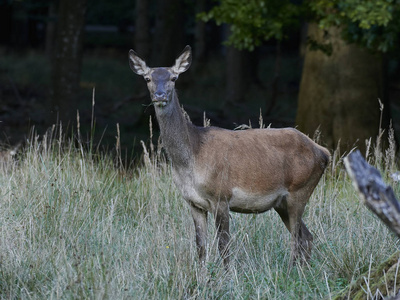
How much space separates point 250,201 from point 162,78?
1.28 metres

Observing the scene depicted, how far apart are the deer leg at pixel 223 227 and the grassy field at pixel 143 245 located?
0.10 m

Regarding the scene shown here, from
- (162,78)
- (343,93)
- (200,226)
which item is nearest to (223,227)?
(200,226)

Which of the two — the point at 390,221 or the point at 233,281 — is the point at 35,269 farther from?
the point at 390,221

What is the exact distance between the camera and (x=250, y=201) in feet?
21.1

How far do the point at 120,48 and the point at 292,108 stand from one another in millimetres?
18853

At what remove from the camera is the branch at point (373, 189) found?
144 inches

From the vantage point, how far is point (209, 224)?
279 inches

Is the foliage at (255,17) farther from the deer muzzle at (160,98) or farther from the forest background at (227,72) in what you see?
the deer muzzle at (160,98)

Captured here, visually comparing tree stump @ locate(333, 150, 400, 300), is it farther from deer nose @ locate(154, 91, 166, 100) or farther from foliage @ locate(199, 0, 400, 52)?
foliage @ locate(199, 0, 400, 52)

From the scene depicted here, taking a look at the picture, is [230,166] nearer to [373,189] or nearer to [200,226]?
[200,226]

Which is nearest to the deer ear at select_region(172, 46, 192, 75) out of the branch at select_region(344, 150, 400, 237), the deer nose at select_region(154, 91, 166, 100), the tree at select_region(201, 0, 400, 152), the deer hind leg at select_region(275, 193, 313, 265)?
the deer nose at select_region(154, 91, 166, 100)

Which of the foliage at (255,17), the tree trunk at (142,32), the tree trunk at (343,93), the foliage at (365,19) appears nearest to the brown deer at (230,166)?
the foliage at (365,19)

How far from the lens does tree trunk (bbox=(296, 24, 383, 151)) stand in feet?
→ 40.9

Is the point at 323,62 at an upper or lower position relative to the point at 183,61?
lower
